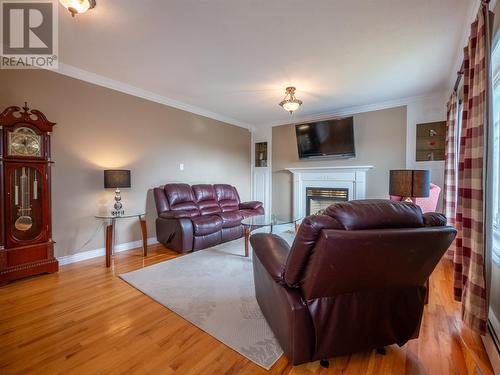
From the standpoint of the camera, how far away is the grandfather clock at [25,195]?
7.90ft

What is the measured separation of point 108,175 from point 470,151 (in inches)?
145

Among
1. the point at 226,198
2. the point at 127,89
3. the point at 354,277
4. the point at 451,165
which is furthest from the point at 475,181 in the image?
the point at 127,89

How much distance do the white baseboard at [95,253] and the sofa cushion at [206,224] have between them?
3.29 ft

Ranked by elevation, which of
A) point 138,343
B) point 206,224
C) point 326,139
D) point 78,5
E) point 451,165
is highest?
point 78,5

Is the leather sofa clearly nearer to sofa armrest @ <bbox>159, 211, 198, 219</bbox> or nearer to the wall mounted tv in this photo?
sofa armrest @ <bbox>159, 211, 198, 219</bbox>

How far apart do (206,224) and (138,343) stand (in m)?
2.04

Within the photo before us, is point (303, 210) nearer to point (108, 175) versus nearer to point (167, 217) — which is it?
point (167, 217)

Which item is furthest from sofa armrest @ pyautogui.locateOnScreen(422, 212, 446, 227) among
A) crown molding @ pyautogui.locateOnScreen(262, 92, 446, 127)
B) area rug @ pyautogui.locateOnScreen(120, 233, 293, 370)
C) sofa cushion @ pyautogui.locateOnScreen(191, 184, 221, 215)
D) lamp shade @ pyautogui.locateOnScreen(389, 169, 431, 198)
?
crown molding @ pyautogui.locateOnScreen(262, 92, 446, 127)

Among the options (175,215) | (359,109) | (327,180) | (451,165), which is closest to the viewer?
(451,165)

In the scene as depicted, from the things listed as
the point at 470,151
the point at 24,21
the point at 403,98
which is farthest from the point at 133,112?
the point at 403,98

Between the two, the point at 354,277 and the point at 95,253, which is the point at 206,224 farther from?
the point at 354,277

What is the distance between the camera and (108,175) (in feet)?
10.2

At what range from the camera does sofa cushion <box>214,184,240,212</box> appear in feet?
15.1

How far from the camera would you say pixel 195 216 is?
3703mm
